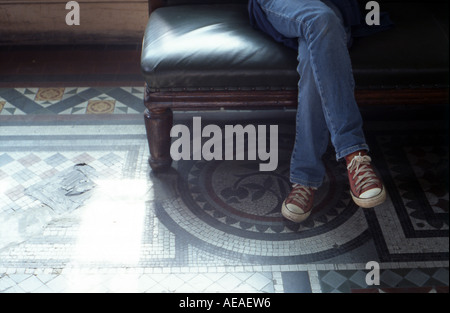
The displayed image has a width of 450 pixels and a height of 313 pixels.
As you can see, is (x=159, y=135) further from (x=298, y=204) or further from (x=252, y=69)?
(x=298, y=204)

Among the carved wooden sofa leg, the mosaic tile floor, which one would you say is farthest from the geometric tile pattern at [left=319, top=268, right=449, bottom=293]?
the carved wooden sofa leg

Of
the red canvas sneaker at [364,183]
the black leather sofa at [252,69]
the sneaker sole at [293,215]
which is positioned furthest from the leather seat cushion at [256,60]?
the sneaker sole at [293,215]

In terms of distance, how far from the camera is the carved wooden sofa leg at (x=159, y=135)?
170 cm

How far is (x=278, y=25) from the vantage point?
5.34 feet

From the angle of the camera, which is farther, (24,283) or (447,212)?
(447,212)

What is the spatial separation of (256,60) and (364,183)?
18.5 inches

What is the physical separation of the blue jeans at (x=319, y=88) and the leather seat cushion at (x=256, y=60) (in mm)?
84

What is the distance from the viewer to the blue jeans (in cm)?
149

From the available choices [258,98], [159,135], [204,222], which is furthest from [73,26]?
[204,222]

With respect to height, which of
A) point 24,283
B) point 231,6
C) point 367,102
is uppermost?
point 231,6
